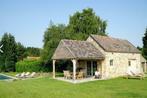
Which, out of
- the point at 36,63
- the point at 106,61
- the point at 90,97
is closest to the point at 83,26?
the point at 36,63

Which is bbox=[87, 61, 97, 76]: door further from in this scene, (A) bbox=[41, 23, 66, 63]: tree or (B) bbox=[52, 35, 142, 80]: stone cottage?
(A) bbox=[41, 23, 66, 63]: tree

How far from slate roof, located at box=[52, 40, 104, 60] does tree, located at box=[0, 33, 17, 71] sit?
91.1 ft

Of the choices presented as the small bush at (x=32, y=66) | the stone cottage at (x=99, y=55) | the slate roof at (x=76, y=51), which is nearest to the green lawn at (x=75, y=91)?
the slate roof at (x=76, y=51)

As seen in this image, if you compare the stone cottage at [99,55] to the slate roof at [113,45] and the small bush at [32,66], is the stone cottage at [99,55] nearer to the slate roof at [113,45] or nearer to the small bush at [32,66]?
the slate roof at [113,45]

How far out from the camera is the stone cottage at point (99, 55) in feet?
110

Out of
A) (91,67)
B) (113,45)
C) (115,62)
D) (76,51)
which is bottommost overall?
(91,67)

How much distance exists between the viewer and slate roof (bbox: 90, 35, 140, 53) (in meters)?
37.2

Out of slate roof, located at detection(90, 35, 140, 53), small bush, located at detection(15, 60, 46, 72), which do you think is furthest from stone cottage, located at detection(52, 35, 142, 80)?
small bush, located at detection(15, 60, 46, 72)

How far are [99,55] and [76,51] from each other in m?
3.85

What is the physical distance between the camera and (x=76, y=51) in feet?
108

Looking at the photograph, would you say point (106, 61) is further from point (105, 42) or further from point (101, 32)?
point (101, 32)

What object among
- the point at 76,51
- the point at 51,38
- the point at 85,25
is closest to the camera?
the point at 76,51

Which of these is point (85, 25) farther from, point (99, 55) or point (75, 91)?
point (75, 91)

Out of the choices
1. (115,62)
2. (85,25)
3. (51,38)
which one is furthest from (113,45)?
(85,25)
